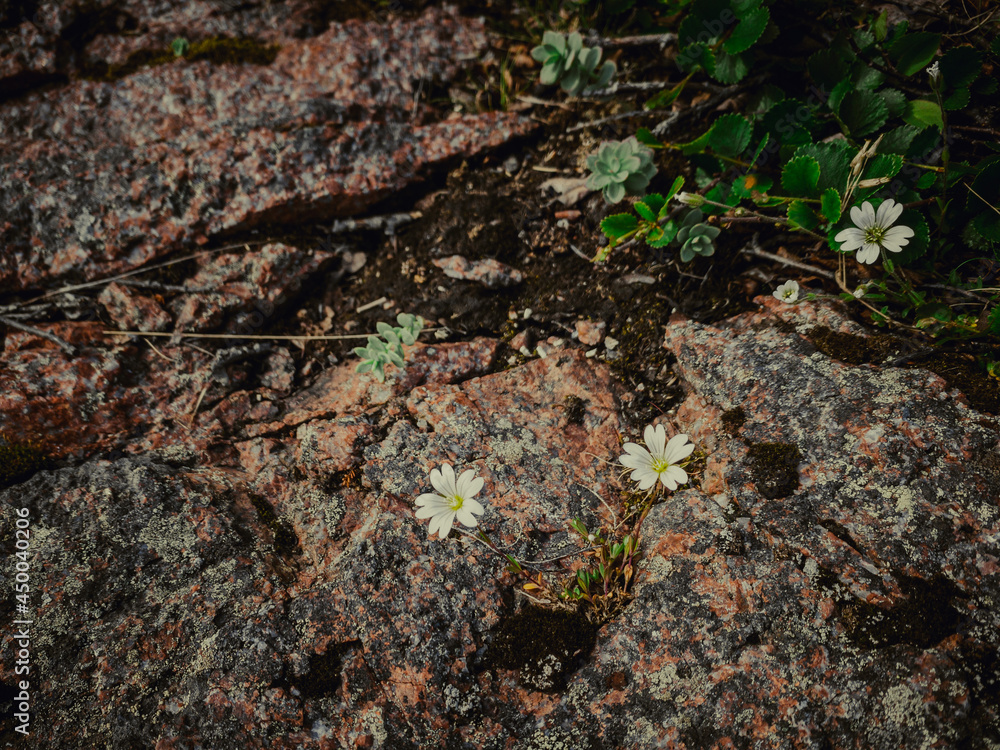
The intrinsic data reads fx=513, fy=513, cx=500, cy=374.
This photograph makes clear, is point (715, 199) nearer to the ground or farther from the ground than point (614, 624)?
farther from the ground

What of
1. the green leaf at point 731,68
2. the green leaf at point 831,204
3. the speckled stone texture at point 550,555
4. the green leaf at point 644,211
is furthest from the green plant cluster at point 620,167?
the speckled stone texture at point 550,555

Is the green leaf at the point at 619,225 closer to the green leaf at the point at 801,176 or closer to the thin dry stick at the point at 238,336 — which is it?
the green leaf at the point at 801,176

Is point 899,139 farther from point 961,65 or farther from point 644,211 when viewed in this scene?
point 644,211

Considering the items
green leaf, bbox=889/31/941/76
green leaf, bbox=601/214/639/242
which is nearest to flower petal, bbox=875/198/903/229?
green leaf, bbox=889/31/941/76

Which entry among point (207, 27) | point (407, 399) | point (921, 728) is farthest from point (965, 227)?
point (207, 27)

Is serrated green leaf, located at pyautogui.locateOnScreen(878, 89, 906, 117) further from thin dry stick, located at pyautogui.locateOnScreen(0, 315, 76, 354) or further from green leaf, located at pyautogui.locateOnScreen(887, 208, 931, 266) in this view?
thin dry stick, located at pyautogui.locateOnScreen(0, 315, 76, 354)

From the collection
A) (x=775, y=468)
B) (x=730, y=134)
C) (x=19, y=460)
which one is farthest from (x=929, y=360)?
(x=19, y=460)

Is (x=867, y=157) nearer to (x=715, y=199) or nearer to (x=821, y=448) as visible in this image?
(x=715, y=199)
